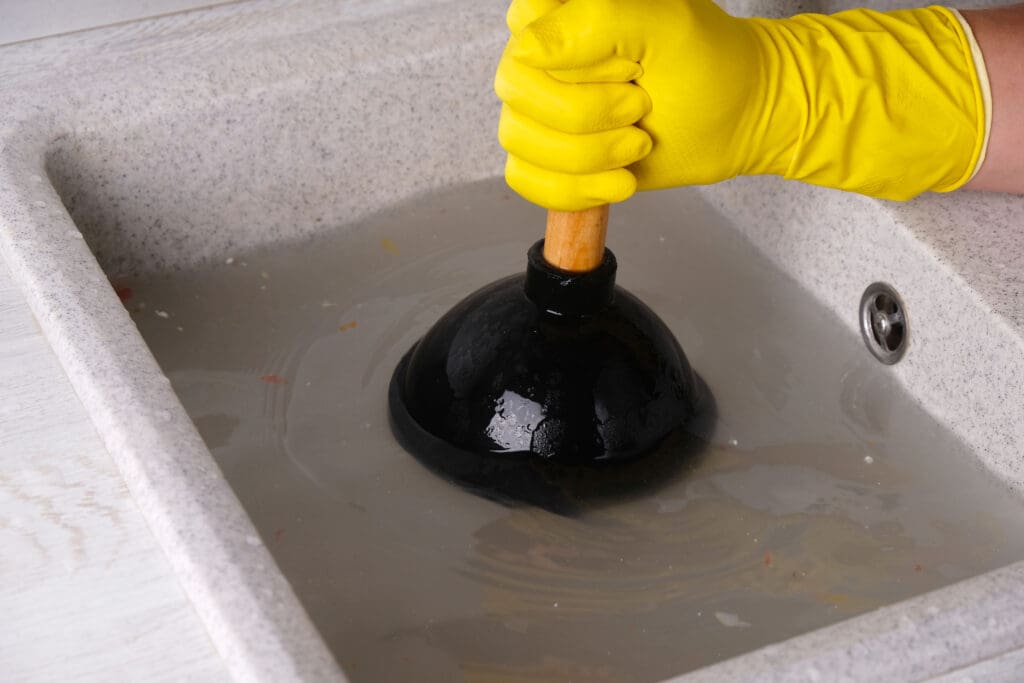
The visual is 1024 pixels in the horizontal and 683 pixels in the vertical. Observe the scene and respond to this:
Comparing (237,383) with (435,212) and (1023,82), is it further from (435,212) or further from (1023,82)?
(1023,82)

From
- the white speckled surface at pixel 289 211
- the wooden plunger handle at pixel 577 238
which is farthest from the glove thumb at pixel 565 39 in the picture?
the white speckled surface at pixel 289 211

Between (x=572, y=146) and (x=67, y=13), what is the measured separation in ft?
2.31

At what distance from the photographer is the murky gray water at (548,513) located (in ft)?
2.39

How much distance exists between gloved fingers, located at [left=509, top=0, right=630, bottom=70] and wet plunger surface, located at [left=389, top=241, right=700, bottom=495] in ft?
0.51

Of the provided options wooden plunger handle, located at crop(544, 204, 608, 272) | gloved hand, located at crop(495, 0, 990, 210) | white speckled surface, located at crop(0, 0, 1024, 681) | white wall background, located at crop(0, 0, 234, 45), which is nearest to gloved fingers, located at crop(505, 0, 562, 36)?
gloved hand, located at crop(495, 0, 990, 210)

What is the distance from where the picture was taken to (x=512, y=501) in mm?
822

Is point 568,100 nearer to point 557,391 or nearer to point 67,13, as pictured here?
point 557,391

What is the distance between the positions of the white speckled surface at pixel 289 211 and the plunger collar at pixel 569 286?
275mm

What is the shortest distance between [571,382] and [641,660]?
207 millimetres

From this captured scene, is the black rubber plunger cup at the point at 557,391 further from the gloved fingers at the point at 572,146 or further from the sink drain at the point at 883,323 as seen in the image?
the sink drain at the point at 883,323

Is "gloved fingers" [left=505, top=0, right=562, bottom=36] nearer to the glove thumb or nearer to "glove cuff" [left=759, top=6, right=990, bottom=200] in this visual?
the glove thumb

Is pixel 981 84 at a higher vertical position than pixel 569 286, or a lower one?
higher

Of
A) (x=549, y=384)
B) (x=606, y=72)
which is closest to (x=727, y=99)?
(x=606, y=72)

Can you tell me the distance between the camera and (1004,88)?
2.95 ft
